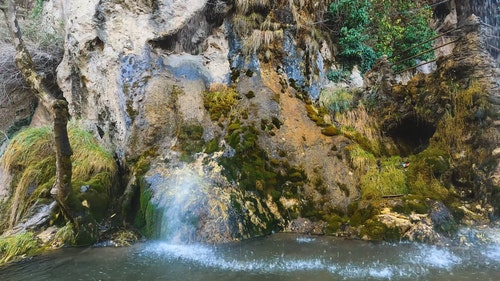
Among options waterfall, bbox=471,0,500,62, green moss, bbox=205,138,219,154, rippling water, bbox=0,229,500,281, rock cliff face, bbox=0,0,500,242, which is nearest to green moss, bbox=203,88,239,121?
rock cliff face, bbox=0,0,500,242

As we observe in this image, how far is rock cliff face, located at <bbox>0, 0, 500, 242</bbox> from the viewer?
5969 millimetres

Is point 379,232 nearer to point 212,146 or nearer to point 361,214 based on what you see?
point 361,214

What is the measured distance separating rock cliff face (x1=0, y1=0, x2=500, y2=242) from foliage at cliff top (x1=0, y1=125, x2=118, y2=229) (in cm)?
46

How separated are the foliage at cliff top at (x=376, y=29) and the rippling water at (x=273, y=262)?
267 inches

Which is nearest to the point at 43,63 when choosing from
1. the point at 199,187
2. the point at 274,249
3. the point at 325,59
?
the point at 199,187

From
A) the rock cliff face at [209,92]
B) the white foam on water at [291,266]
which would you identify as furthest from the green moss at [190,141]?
the white foam on water at [291,266]

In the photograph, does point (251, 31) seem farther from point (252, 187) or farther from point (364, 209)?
point (364, 209)

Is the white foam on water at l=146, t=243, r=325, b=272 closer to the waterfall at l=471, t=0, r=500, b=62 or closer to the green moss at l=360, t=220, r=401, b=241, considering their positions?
the green moss at l=360, t=220, r=401, b=241

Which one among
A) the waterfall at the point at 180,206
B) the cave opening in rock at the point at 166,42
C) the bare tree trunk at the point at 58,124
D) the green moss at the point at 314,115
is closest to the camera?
the bare tree trunk at the point at 58,124

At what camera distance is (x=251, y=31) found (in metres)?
9.12

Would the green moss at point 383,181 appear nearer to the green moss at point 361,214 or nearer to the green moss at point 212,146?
the green moss at point 361,214

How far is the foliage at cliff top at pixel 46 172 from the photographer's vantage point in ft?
20.3

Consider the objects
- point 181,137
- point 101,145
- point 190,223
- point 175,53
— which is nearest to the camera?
Result: point 190,223

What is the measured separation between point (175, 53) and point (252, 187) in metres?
4.41
